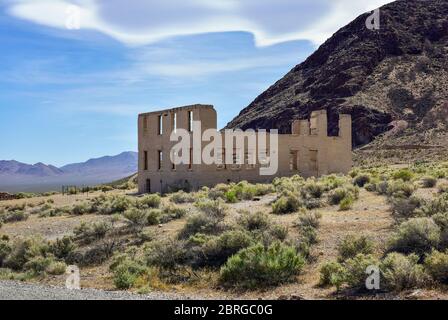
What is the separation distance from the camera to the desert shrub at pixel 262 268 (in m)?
11.4

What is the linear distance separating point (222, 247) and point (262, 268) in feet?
6.46

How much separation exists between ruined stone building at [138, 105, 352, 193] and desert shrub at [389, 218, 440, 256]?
21.5m

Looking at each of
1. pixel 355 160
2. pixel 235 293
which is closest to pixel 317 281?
pixel 235 293

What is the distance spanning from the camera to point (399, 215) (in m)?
15.2

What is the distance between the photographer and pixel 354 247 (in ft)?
39.6

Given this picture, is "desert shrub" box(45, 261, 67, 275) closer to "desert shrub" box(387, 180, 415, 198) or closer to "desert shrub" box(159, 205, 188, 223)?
"desert shrub" box(159, 205, 188, 223)

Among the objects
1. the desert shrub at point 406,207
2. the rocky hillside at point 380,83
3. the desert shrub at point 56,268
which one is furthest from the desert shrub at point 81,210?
the rocky hillside at point 380,83

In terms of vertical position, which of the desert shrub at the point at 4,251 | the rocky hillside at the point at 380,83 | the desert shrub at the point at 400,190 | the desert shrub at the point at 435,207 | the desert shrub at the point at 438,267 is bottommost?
the desert shrub at the point at 4,251

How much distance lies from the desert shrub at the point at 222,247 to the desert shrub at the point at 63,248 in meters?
4.18

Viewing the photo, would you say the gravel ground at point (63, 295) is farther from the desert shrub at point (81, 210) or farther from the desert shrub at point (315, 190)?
the desert shrub at point (81, 210)

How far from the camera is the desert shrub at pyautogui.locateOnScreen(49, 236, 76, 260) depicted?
15547 mm

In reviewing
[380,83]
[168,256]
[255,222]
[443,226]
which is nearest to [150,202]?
[255,222]
